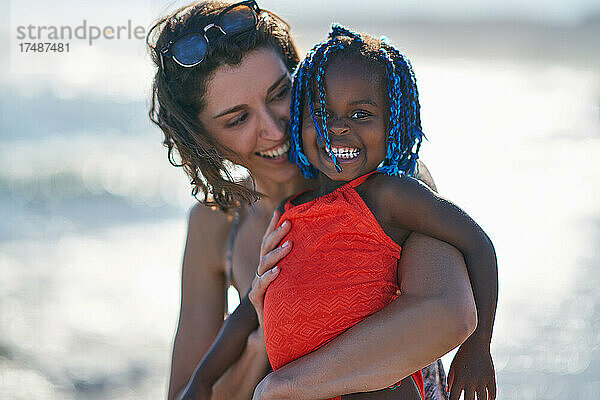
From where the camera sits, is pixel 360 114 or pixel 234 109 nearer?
pixel 360 114

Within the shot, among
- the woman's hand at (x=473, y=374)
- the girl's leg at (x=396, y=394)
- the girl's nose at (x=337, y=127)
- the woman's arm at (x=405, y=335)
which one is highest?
the girl's nose at (x=337, y=127)

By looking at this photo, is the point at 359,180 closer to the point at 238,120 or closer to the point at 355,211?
the point at 355,211

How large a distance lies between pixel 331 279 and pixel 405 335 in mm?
274

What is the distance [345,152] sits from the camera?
2.16 meters

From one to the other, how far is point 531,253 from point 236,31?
4.19 meters

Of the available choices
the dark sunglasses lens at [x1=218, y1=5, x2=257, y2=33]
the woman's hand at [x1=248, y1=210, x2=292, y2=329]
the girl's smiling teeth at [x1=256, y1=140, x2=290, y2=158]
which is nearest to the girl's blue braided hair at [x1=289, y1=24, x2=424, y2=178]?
the woman's hand at [x1=248, y1=210, x2=292, y2=329]

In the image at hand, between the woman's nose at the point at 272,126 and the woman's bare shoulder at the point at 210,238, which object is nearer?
the woman's nose at the point at 272,126

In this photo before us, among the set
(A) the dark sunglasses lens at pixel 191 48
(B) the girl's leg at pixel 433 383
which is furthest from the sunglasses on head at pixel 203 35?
(B) the girl's leg at pixel 433 383

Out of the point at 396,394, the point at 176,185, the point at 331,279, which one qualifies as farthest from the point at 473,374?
the point at 176,185

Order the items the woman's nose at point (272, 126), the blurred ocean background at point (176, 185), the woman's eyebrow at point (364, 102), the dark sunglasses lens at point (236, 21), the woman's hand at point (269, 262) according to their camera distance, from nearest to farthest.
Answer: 1. the woman's eyebrow at point (364, 102)
2. the woman's hand at point (269, 262)
3. the woman's nose at point (272, 126)
4. the dark sunglasses lens at point (236, 21)
5. the blurred ocean background at point (176, 185)

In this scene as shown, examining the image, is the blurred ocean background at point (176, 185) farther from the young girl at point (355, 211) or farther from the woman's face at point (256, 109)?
the young girl at point (355, 211)

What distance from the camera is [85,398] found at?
5234mm

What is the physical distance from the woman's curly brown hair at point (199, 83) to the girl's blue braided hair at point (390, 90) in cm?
49

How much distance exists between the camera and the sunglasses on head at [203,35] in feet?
8.71
